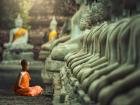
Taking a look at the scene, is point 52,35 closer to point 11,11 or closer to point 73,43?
point 11,11

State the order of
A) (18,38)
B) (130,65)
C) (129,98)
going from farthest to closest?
(18,38), (130,65), (129,98)

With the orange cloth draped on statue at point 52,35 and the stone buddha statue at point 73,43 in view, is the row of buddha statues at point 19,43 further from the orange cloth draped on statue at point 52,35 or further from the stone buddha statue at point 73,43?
the stone buddha statue at point 73,43

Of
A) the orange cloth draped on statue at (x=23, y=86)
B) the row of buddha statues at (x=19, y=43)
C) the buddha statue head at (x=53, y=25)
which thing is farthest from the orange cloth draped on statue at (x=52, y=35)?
the orange cloth draped on statue at (x=23, y=86)

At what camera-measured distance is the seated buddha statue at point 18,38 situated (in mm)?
24834

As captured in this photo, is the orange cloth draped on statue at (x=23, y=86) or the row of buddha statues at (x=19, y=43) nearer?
the orange cloth draped on statue at (x=23, y=86)

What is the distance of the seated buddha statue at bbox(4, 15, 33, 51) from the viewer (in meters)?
24.8

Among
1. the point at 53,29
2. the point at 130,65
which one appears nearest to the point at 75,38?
the point at 130,65

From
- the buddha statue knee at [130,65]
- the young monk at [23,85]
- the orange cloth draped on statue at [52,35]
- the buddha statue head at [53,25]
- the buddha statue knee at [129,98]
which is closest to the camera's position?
the buddha statue knee at [129,98]

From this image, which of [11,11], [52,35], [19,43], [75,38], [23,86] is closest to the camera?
[23,86]

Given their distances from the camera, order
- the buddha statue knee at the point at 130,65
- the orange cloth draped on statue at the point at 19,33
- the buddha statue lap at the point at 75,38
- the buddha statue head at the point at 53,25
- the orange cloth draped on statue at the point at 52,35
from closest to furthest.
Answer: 1. the buddha statue knee at the point at 130,65
2. the buddha statue lap at the point at 75,38
3. the orange cloth draped on statue at the point at 19,33
4. the orange cloth draped on statue at the point at 52,35
5. the buddha statue head at the point at 53,25

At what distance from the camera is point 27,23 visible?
27.7 meters

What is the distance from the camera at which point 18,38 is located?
25609mm

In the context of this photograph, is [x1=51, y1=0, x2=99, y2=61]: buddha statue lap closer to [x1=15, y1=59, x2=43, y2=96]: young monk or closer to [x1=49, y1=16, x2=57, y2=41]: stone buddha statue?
[x1=15, y1=59, x2=43, y2=96]: young monk

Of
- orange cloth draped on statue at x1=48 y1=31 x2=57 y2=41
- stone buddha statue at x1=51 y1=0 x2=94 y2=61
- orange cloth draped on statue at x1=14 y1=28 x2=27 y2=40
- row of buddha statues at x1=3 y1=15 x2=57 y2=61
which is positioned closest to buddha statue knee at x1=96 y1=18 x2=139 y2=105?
stone buddha statue at x1=51 y1=0 x2=94 y2=61
